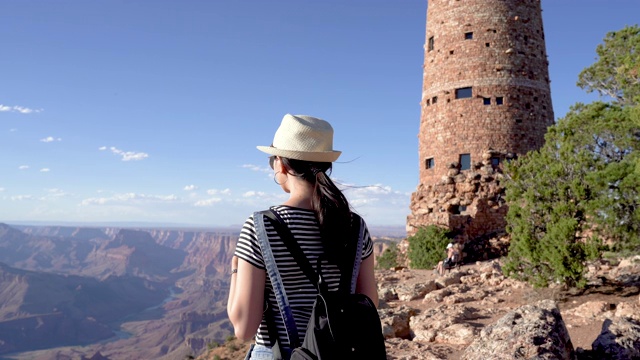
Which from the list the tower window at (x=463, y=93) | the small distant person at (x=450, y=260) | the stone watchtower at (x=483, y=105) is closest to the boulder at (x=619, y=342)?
the small distant person at (x=450, y=260)

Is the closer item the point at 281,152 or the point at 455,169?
the point at 281,152

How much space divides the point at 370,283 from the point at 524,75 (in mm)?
23919

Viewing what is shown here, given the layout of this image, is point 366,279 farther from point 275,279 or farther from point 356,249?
point 275,279

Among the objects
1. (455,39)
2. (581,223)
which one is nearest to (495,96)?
(455,39)

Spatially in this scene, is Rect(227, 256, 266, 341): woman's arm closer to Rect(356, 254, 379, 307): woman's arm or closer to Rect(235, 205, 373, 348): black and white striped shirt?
Rect(235, 205, 373, 348): black and white striped shirt

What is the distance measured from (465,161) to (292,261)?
23.3m

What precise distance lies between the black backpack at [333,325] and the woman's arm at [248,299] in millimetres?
123

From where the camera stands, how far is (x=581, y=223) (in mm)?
11766

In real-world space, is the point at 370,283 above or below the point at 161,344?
above

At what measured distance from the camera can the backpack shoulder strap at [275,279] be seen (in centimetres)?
241

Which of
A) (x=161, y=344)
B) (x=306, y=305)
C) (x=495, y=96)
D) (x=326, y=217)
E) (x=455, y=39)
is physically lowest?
(x=161, y=344)

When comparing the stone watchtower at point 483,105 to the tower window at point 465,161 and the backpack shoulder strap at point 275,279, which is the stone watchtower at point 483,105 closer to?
the tower window at point 465,161

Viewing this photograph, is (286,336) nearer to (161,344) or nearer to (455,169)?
(455,169)

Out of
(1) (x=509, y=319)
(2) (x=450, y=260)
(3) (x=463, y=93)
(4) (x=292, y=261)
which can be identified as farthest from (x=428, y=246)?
(4) (x=292, y=261)
